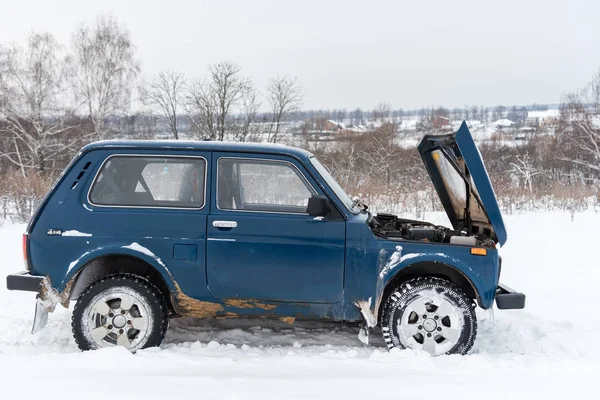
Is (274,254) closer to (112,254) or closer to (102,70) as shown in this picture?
(112,254)

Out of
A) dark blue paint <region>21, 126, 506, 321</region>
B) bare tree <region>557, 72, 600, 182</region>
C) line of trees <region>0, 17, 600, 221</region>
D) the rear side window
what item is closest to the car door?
dark blue paint <region>21, 126, 506, 321</region>

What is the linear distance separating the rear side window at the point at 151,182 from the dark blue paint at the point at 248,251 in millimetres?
94

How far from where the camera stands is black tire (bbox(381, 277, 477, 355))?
4.27m

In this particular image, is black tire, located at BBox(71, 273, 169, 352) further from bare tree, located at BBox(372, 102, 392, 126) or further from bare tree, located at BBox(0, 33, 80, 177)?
bare tree, located at BBox(372, 102, 392, 126)

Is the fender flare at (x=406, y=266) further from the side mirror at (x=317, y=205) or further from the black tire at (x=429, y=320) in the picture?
the side mirror at (x=317, y=205)

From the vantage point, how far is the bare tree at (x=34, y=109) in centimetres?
2861

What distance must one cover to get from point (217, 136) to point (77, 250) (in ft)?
95.4

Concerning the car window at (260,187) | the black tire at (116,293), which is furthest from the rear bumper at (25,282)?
the car window at (260,187)

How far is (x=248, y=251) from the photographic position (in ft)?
13.9

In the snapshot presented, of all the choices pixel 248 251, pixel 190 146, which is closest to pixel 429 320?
pixel 248 251

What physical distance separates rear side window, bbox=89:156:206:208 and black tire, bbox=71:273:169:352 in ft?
2.32

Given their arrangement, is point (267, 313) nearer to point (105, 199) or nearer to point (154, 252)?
point (154, 252)

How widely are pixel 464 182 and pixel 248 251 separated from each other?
243 centimetres

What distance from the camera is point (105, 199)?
4320 mm
